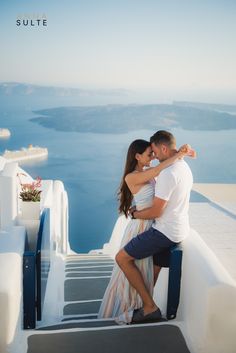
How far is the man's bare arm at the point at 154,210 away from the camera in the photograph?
2953 millimetres

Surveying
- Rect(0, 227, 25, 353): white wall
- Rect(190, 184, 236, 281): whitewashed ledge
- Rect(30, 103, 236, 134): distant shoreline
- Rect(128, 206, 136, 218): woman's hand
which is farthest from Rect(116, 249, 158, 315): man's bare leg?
Rect(30, 103, 236, 134): distant shoreline

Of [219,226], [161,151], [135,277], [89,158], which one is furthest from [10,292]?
[89,158]

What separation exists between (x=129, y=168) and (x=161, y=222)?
1.42ft

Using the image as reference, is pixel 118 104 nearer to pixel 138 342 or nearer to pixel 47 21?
pixel 47 21

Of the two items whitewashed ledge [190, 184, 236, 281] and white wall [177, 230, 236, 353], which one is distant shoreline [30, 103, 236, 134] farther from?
white wall [177, 230, 236, 353]

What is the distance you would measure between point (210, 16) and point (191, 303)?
2068 inches

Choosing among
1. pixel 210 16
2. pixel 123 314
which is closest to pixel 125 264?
pixel 123 314

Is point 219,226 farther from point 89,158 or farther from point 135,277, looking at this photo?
point 89,158

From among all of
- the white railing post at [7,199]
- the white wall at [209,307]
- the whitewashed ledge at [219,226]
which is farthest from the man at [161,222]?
the whitewashed ledge at [219,226]

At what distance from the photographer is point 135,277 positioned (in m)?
3.18

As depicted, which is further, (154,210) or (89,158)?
(89,158)

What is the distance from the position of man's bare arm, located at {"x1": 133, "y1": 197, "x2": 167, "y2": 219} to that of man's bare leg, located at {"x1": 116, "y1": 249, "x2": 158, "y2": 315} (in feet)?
0.95

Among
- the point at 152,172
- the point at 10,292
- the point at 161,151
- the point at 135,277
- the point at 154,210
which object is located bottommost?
the point at 135,277

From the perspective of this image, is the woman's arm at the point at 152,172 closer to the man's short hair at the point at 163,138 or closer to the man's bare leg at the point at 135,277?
the man's short hair at the point at 163,138
